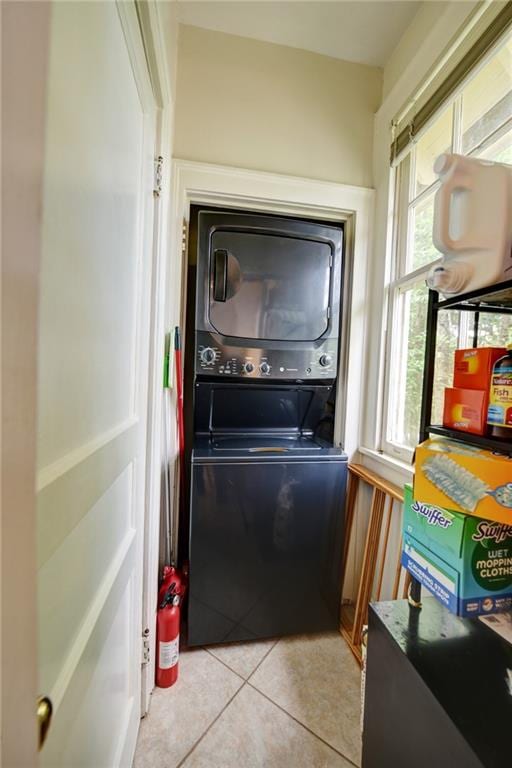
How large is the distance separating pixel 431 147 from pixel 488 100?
0.31 m

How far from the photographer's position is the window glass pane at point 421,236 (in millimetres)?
1515

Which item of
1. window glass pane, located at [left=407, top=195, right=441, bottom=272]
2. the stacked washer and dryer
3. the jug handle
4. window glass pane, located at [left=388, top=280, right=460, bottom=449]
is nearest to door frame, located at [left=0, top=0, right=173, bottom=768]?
the jug handle

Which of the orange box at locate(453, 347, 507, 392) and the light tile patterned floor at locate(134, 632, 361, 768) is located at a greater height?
the orange box at locate(453, 347, 507, 392)

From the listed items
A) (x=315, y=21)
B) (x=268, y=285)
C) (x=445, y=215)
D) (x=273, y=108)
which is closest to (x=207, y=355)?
(x=268, y=285)

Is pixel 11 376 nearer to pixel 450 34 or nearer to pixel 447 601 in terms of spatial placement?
pixel 447 601

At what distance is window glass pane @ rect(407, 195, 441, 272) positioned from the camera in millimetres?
1515

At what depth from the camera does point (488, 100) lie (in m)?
1.20

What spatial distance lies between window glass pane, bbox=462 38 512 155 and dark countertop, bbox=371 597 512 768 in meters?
1.64

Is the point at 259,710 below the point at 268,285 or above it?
below

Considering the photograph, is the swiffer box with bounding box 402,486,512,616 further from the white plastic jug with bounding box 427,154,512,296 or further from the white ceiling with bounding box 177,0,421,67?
the white ceiling with bounding box 177,0,421,67

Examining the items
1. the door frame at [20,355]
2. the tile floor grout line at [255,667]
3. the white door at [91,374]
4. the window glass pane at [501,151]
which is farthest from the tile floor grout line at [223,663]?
the window glass pane at [501,151]

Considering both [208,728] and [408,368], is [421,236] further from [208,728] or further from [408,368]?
[208,728]

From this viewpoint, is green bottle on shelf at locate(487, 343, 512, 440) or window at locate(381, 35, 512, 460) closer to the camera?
green bottle on shelf at locate(487, 343, 512, 440)

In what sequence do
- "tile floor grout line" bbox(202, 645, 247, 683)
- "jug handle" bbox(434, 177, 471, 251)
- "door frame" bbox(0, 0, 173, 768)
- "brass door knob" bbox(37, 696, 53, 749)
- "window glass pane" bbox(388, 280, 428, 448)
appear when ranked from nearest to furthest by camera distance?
"door frame" bbox(0, 0, 173, 768)
"brass door knob" bbox(37, 696, 53, 749)
"jug handle" bbox(434, 177, 471, 251)
"tile floor grout line" bbox(202, 645, 247, 683)
"window glass pane" bbox(388, 280, 428, 448)
